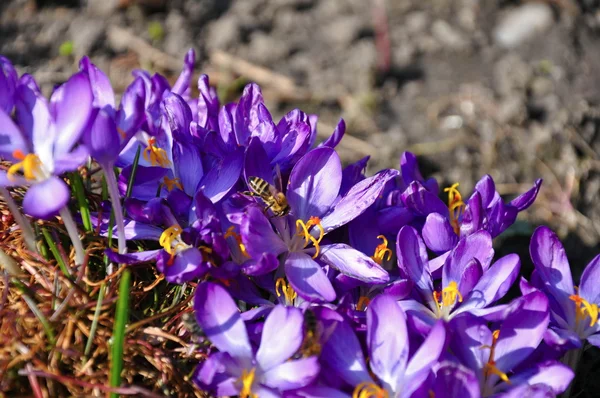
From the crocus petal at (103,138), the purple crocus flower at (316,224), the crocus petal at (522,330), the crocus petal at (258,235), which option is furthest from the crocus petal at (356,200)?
the crocus petal at (103,138)

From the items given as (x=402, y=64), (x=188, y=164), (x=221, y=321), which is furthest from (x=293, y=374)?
(x=402, y=64)

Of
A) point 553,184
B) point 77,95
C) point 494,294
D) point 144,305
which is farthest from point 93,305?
point 553,184

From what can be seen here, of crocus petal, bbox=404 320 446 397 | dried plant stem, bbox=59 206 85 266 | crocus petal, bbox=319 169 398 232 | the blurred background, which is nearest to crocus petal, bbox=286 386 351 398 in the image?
crocus petal, bbox=404 320 446 397

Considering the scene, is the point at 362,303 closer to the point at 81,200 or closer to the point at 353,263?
the point at 353,263

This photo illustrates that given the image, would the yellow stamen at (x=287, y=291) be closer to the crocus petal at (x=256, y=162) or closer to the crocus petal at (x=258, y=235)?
the crocus petal at (x=258, y=235)

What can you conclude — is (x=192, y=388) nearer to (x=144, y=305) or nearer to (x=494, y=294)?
(x=144, y=305)

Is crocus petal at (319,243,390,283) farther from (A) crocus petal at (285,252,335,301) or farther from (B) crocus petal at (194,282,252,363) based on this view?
(B) crocus petal at (194,282,252,363)
